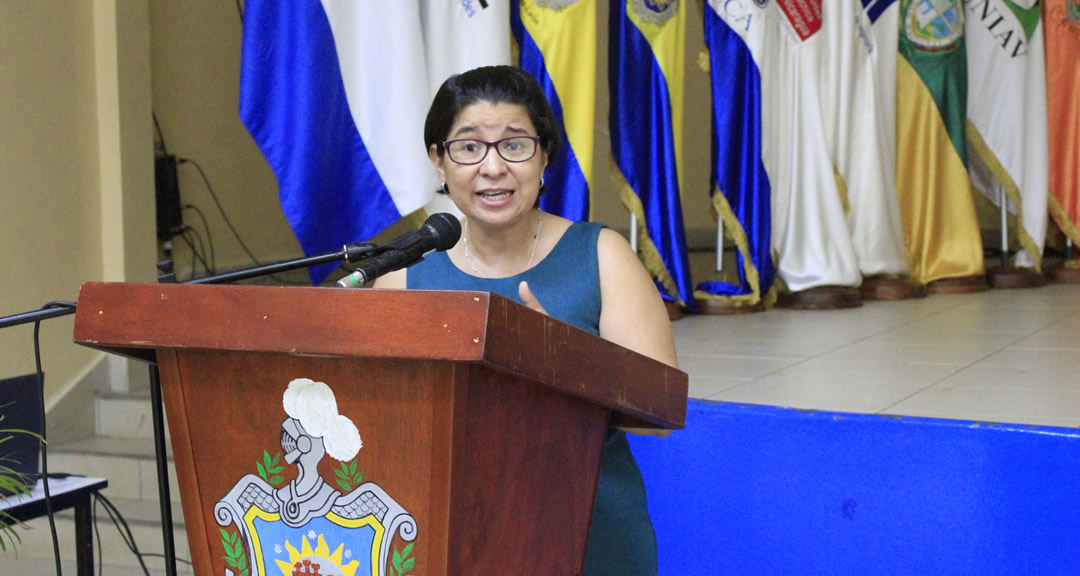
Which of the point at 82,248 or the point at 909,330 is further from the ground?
the point at 82,248

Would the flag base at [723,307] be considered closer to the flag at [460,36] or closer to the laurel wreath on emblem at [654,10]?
the laurel wreath on emblem at [654,10]

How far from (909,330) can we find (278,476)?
3.33 m

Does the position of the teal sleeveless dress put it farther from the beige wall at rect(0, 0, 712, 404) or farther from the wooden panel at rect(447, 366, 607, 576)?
the beige wall at rect(0, 0, 712, 404)

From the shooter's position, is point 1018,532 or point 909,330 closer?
point 1018,532

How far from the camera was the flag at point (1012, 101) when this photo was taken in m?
5.39

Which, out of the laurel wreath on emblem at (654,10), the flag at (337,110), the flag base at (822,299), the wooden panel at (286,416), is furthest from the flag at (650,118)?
the wooden panel at (286,416)

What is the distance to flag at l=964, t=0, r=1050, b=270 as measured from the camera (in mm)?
5387

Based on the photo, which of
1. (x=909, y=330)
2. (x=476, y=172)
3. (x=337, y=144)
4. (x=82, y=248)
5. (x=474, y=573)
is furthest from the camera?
(x=909, y=330)

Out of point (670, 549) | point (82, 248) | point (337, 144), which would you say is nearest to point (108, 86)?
point (82, 248)

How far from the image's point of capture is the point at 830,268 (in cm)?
463

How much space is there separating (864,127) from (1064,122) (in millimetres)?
1586

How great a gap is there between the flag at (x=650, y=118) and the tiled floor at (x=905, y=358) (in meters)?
0.38

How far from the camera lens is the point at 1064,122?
571 centimetres

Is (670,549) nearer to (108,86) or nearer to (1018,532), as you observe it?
(1018,532)
